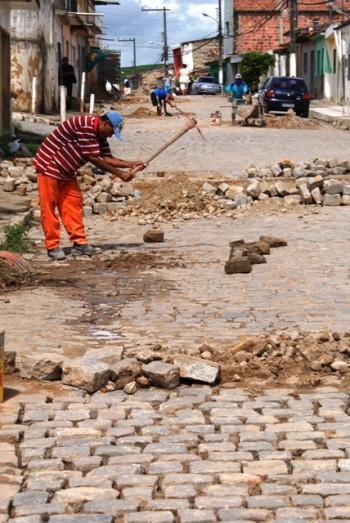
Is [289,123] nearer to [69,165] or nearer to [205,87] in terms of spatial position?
[69,165]

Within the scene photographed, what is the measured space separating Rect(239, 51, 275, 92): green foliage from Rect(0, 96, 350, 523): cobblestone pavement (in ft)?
182

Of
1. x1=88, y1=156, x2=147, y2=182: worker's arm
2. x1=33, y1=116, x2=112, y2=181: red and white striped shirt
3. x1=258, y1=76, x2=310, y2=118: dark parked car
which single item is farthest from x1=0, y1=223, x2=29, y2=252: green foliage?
x1=258, y1=76, x2=310, y2=118: dark parked car

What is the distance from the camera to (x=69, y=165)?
1030 centimetres

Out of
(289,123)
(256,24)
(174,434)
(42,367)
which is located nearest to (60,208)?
(42,367)

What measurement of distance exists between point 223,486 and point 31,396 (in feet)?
5.19

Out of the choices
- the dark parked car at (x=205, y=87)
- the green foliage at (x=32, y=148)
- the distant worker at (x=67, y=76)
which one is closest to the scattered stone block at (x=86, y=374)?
the green foliage at (x=32, y=148)

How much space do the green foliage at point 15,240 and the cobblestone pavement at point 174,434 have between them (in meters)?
2.12

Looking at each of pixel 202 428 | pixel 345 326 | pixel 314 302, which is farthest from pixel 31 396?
pixel 314 302

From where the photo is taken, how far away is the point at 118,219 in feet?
43.4

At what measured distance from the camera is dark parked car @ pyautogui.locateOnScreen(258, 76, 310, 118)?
39.0m

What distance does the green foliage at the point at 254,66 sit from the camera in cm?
6247

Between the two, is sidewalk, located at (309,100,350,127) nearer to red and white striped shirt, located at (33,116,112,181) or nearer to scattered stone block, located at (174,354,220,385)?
red and white striped shirt, located at (33,116,112,181)

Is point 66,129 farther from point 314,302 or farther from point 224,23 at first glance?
point 224,23

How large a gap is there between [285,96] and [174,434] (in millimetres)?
34814
